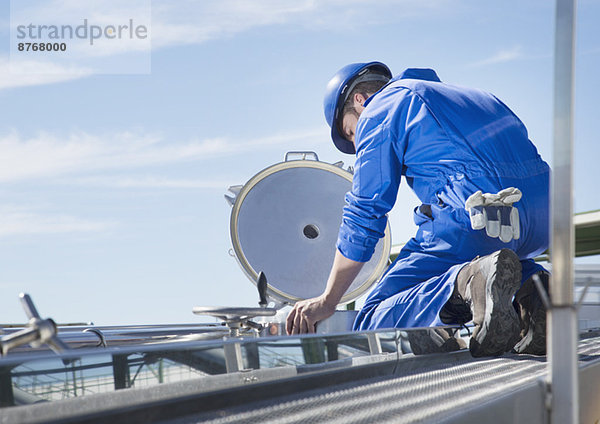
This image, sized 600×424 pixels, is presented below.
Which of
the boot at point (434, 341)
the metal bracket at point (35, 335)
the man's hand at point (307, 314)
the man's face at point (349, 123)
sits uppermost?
the man's face at point (349, 123)

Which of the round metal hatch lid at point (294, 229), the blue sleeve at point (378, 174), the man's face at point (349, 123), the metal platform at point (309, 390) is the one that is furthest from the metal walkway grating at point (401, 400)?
the round metal hatch lid at point (294, 229)

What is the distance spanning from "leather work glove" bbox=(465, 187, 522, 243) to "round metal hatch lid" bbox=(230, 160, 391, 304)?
198 cm

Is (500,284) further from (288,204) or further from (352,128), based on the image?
(288,204)

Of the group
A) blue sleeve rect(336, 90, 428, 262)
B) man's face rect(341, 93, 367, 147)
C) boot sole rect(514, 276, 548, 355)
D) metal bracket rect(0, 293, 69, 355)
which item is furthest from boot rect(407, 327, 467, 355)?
man's face rect(341, 93, 367, 147)

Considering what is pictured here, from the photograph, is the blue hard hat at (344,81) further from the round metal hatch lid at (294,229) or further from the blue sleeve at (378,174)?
the round metal hatch lid at (294,229)

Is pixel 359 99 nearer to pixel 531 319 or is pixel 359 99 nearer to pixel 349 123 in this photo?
pixel 349 123

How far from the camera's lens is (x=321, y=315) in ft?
8.43

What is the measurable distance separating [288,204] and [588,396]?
3183 mm

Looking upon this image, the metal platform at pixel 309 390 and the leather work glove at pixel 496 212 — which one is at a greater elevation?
the leather work glove at pixel 496 212

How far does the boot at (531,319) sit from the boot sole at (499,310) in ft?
0.35

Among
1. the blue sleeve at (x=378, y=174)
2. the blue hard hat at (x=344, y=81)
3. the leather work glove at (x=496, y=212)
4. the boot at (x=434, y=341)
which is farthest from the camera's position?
the blue hard hat at (x=344, y=81)

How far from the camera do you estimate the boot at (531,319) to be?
74.5 inches

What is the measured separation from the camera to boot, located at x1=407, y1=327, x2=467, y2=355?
1689 millimetres

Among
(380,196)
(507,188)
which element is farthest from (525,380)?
(380,196)
